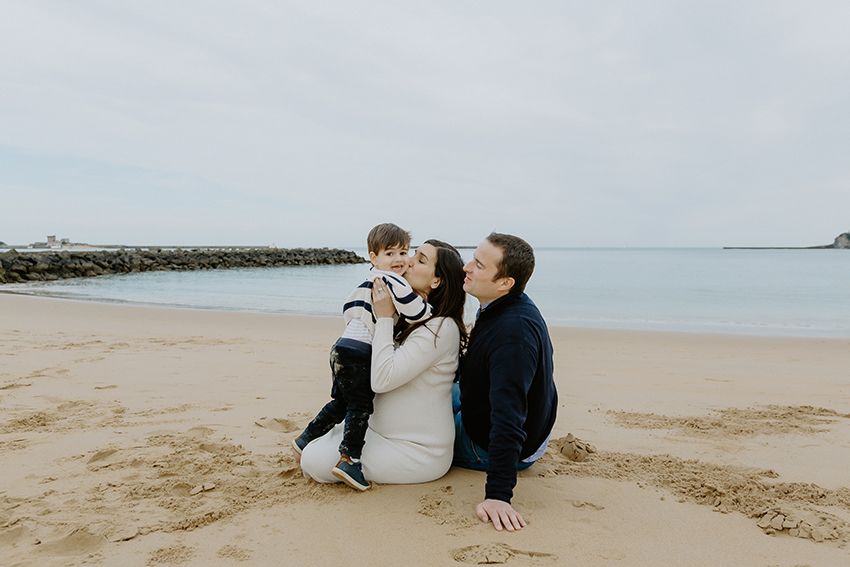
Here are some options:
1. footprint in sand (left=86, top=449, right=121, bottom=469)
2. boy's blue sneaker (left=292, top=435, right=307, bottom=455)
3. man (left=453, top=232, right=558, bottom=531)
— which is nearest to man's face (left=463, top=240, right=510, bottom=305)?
man (left=453, top=232, right=558, bottom=531)

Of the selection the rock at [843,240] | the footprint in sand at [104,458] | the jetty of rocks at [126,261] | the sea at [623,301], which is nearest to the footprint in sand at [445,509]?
the footprint in sand at [104,458]

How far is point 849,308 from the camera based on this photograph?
15.3m

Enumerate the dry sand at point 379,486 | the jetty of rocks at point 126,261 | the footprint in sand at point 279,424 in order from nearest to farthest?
1. the dry sand at point 379,486
2. the footprint in sand at point 279,424
3. the jetty of rocks at point 126,261

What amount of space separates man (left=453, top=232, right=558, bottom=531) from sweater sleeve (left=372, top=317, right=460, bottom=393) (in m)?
0.18

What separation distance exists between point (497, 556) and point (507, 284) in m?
1.18

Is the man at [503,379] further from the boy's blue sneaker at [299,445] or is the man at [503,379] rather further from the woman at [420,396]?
the boy's blue sneaker at [299,445]

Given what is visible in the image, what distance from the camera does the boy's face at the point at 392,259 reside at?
118 inches

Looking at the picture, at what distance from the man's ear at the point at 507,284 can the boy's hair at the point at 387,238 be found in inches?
34.5

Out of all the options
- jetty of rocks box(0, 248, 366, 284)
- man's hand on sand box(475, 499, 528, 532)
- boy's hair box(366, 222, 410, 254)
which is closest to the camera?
man's hand on sand box(475, 499, 528, 532)

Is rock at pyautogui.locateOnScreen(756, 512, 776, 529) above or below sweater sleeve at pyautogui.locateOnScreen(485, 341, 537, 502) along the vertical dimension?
below

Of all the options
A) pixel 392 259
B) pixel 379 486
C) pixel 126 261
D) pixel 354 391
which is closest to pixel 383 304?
pixel 354 391

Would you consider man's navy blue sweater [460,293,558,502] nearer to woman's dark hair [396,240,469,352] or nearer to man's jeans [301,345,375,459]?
woman's dark hair [396,240,469,352]

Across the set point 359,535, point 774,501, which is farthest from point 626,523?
point 359,535

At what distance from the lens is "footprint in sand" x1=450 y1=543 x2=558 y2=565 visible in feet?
6.60
